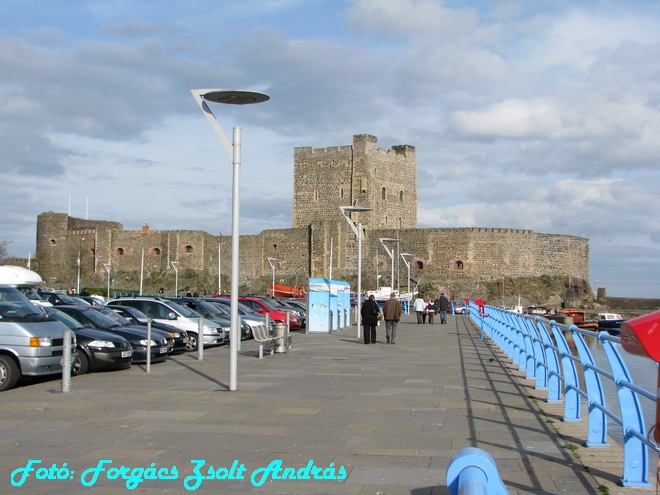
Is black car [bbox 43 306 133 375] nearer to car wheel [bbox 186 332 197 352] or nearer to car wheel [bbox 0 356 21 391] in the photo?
car wheel [bbox 0 356 21 391]

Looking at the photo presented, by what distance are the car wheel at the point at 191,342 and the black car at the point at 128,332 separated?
3.08 m

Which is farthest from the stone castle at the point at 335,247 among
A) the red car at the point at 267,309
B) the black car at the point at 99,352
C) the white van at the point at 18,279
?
the black car at the point at 99,352

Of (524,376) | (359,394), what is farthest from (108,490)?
(524,376)

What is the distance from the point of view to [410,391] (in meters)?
12.1

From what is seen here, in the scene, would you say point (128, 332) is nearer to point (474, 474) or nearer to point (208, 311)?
point (208, 311)

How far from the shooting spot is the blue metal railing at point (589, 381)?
21.0ft

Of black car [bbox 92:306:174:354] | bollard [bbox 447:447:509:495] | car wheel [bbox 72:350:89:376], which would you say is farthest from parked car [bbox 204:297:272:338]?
bollard [bbox 447:447:509:495]

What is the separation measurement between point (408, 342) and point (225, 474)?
17503 millimetres

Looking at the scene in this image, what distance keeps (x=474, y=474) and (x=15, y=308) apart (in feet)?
37.0

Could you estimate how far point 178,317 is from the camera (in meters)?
20.9

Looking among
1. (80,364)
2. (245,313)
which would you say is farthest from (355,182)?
(80,364)

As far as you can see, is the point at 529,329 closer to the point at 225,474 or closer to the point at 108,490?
the point at 225,474

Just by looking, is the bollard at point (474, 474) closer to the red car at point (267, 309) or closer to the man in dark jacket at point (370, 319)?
the man in dark jacket at point (370, 319)

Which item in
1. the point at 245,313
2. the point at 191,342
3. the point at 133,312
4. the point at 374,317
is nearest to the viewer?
the point at 133,312
